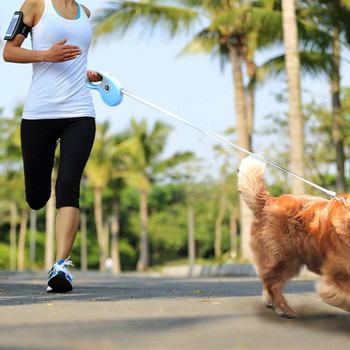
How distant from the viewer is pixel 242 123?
18.7 metres

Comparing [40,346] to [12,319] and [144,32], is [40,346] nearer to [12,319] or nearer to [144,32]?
[12,319]

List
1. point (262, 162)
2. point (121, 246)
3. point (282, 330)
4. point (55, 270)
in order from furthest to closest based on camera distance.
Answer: point (121, 246)
point (55, 270)
point (262, 162)
point (282, 330)

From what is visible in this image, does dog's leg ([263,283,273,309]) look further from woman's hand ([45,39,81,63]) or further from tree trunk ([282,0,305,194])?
tree trunk ([282,0,305,194])

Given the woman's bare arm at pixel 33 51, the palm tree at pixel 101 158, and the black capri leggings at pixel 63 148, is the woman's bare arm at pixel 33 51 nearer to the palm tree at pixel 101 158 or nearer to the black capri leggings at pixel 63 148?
the black capri leggings at pixel 63 148

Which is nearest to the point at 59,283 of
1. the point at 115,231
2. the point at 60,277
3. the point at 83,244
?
the point at 60,277

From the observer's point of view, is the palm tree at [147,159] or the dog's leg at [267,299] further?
the palm tree at [147,159]

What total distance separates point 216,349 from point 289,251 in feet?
4.65

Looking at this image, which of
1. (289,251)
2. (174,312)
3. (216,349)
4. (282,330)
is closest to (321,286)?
(289,251)

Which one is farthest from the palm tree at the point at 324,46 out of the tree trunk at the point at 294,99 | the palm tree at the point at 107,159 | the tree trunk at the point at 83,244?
the tree trunk at the point at 83,244

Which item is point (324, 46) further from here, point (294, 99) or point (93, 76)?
point (93, 76)

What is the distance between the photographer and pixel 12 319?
3.59 metres

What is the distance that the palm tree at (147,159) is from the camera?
43.2 metres

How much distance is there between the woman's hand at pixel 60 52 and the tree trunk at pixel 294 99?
372 inches

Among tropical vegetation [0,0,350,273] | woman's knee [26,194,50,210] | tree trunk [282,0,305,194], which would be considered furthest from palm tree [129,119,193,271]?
woman's knee [26,194,50,210]
